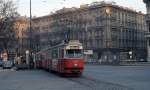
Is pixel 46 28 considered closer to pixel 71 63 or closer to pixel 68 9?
pixel 68 9

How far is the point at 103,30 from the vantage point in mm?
106750

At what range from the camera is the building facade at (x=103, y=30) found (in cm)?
10638

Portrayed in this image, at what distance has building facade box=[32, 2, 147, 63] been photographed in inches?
4188

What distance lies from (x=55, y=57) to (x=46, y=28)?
90917mm

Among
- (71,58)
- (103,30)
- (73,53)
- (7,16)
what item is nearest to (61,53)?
(73,53)

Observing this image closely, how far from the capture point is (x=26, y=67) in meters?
59.2

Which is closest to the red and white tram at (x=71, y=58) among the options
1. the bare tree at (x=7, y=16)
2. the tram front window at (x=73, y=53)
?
the tram front window at (x=73, y=53)

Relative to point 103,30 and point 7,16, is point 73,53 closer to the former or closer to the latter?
point 7,16

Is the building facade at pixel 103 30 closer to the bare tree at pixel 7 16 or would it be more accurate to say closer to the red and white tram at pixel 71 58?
the bare tree at pixel 7 16

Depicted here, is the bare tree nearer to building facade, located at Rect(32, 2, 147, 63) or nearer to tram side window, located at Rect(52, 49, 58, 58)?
tram side window, located at Rect(52, 49, 58, 58)

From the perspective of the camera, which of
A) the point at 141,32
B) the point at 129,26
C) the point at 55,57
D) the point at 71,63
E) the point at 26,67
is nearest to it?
the point at 71,63

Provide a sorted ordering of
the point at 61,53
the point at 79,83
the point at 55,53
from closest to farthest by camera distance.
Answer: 1. the point at 79,83
2. the point at 61,53
3. the point at 55,53

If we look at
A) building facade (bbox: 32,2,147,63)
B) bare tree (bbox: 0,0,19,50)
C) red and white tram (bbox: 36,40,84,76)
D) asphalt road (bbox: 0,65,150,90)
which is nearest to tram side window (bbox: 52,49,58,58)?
red and white tram (bbox: 36,40,84,76)

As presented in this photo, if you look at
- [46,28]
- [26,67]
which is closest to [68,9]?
[46,28]
